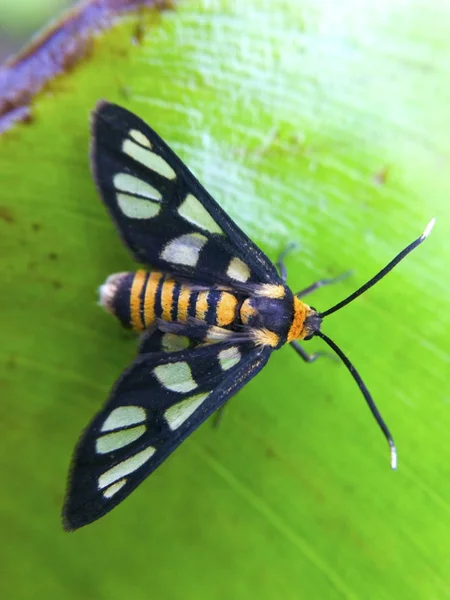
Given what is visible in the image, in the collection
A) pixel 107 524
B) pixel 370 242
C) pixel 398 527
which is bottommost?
pixel 107 524

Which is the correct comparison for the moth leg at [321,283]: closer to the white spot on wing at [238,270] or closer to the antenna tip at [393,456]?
the white spot on wing at [238,270]

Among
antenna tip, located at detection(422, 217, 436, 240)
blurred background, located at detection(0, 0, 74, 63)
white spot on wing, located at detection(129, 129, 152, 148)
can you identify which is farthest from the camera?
blurred background, located at detection(0, 0, 74, 63)

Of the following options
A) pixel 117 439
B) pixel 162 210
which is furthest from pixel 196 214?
pixel 117 439

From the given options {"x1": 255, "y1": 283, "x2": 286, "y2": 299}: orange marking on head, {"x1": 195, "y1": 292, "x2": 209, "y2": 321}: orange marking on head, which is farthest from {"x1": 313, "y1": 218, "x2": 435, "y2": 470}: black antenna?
{"x1": 195, "y1": 292, "x2": 209, "y2": 321}: orange marking on head

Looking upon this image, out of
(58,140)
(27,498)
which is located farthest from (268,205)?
(27,498)

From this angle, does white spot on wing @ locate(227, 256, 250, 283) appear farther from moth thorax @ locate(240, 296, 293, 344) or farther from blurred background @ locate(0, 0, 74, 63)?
blurred background @ locate(0, 0, 74, 63)

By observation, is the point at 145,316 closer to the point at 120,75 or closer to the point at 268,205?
the point at 268,205

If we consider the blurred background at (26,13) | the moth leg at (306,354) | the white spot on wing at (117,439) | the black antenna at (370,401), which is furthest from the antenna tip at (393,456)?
the blurred background at (26,13)
